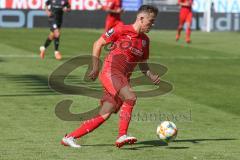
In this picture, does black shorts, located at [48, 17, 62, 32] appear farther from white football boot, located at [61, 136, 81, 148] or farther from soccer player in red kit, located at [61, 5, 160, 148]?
white football boot, located at [61, 136, 81, 148]

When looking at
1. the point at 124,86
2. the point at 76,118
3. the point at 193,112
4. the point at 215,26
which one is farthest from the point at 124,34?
the point at 215,26

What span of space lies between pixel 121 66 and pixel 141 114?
3222 mm

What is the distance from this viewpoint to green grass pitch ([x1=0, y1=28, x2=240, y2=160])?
9.39 meters

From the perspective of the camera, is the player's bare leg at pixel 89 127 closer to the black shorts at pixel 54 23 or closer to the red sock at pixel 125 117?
the red sock at pixel 125 117

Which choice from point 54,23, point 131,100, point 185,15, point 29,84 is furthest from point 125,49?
point 185,15

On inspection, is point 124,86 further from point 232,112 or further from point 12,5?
point 12,5

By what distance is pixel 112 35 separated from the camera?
31.5 feet

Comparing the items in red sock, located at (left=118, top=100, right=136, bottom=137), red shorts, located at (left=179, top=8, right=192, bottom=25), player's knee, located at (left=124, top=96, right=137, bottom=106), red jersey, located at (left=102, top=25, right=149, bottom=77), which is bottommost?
red shorts, located at (left=179, top=8, right=192, bottom=25)

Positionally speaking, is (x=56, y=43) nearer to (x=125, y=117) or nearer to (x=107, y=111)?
(x=107, y=111)

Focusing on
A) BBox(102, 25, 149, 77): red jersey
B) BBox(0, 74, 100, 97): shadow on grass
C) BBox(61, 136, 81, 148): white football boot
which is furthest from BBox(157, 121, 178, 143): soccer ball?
BBox(0, 74, 100, 97): shadow on grass

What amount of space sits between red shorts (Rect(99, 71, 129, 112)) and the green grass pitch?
0.60m

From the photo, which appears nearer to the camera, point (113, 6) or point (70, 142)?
point (70, 142)

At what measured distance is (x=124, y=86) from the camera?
31.7 feet

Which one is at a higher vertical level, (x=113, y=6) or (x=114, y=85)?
(x=114, y=85)
